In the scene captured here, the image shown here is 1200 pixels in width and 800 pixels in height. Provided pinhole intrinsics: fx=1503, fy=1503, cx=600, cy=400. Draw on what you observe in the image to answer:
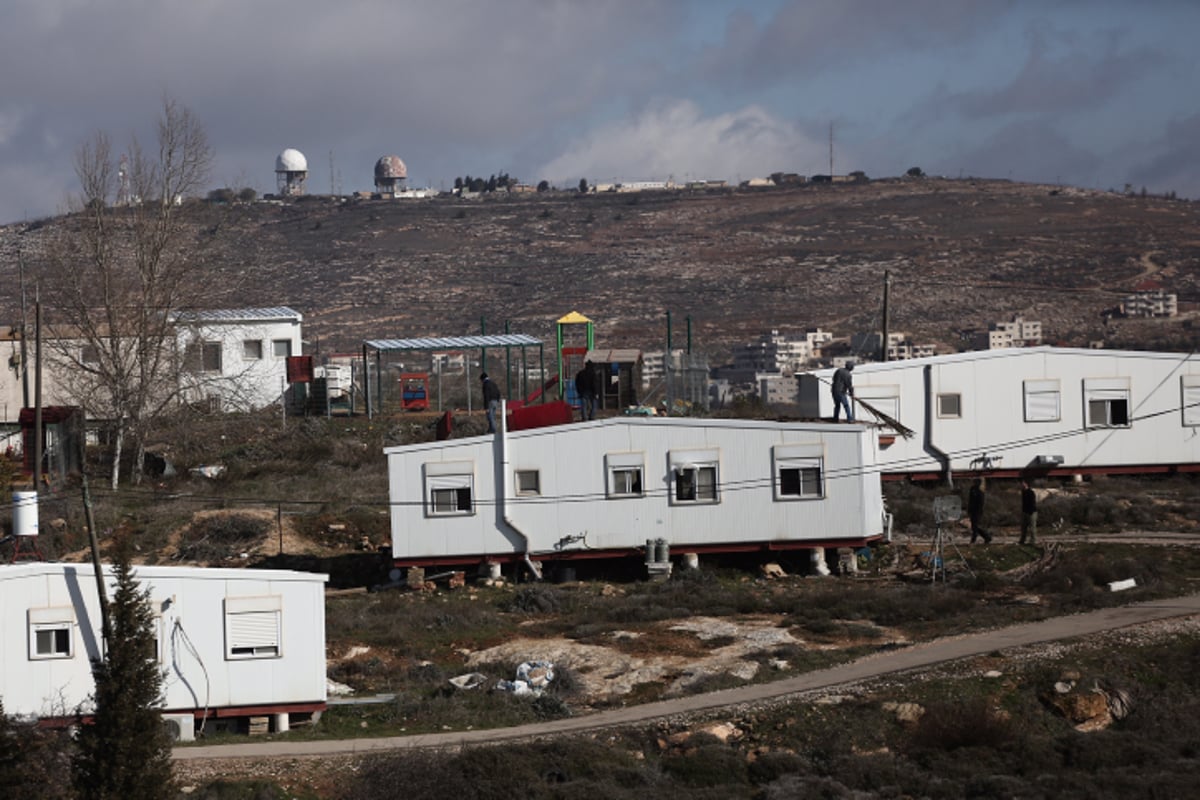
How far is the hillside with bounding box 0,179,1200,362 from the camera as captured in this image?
107 m

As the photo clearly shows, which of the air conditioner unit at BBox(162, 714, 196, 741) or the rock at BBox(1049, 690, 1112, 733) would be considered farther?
the air conditioner unit at BBox(162, 714, 196, 741)

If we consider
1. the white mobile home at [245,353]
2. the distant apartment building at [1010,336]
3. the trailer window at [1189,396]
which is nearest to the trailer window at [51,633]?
the white mobile home at [245,353]

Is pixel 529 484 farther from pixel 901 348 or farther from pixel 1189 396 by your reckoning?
pixel 901 348

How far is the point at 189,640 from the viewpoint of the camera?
22.5 m

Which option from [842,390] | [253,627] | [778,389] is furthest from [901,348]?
[253,627]

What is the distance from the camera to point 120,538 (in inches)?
1415

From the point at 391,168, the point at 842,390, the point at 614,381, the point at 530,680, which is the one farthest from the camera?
the point at 391,168

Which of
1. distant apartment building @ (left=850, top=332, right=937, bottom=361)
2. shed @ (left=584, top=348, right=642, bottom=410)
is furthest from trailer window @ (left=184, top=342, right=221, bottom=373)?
distant apartment building @ (left=850, top=332, right=937, bottom=361)

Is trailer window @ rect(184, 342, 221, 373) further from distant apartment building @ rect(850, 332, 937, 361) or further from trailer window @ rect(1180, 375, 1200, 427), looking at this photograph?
distant apartment building @ rect(850, 332, 937, 361)

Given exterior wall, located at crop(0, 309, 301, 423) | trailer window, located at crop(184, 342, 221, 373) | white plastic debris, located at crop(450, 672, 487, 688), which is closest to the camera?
white plastic debris, located at crop(450, 672, 487, 688)

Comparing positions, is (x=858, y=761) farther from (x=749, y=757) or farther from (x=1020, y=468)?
(x=1020, y=468)

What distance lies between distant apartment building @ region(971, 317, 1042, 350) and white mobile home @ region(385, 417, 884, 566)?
63.0m

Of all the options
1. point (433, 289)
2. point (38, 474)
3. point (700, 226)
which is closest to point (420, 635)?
point (38, 474)

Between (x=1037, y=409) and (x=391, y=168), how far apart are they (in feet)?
470
